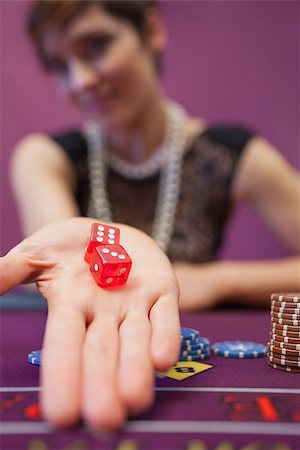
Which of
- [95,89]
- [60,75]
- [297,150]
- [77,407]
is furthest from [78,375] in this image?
[297,150]

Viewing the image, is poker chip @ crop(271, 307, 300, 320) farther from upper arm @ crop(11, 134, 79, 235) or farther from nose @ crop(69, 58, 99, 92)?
nose @ crop(69, 58, 99, 92)

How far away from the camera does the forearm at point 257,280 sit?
6.51 feet

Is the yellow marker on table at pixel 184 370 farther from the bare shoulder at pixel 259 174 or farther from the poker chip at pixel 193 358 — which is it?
the bare shoulder at pixel 259 174

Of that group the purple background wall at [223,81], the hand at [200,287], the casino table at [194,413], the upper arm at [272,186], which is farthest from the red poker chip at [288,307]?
the purple background wall at [223,81]

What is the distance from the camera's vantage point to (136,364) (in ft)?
2.47

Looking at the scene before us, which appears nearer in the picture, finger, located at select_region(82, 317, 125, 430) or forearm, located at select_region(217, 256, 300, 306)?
finger, located at select_region(82, 317, 125, 430)

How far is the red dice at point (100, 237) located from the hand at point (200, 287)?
834mm

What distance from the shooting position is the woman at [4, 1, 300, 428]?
211cm

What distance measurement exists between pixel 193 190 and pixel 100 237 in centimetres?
150

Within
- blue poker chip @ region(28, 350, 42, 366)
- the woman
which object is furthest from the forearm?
blue poker chip @ region(28, 350, 42, 366)

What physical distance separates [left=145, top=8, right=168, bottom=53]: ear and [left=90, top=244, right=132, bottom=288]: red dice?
5.53 feet

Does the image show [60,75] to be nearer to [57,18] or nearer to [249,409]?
[57,18]

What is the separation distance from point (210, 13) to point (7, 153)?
65.5 inches

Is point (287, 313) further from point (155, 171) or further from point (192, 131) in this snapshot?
point (192, 131)
